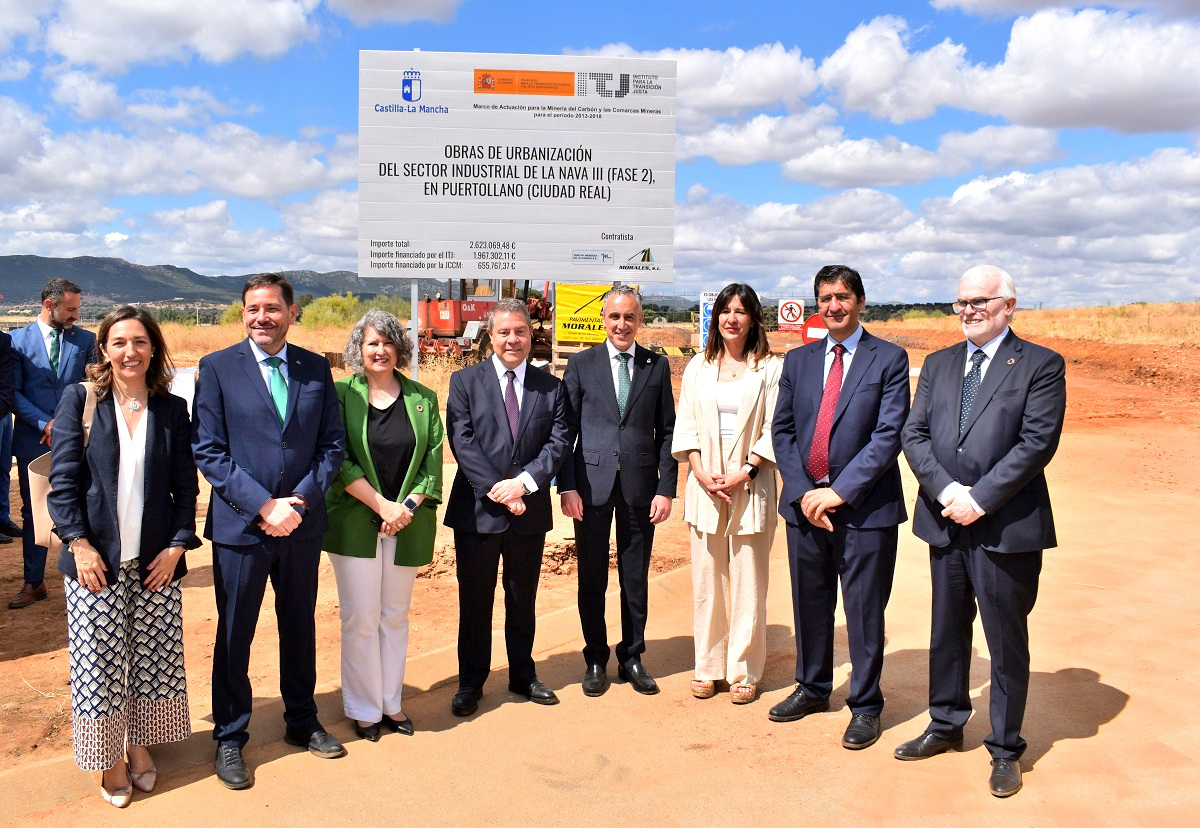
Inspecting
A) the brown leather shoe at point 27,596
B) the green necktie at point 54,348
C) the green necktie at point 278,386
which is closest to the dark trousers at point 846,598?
the green necktie at point 278,386

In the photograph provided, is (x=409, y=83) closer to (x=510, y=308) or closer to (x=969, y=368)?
(x=510, y=308)

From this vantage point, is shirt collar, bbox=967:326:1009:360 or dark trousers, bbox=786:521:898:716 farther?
dark trousers, bbox=786:521:898:716

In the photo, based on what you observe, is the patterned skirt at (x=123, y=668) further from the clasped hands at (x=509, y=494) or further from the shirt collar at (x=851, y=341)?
the shirt collar at (x=851, y=341)

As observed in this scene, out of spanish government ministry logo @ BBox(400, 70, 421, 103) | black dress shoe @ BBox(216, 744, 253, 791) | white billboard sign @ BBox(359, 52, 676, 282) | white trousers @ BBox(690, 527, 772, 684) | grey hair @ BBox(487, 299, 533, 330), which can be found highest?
spanish government ministry logo @ BBox(400, 70, 421, 103)

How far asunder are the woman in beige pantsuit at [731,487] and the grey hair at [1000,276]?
1082mm

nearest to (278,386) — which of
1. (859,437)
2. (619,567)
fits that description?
(619,567)

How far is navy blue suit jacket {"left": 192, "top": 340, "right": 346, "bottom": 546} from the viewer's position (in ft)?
12.5

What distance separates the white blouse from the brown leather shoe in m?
3.26

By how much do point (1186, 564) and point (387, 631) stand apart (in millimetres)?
6067

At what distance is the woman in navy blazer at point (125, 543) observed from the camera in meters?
3.60

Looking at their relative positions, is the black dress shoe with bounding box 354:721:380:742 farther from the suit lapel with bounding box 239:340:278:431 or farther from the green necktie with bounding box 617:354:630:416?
the green necktie with bounding box 617:354:630:416

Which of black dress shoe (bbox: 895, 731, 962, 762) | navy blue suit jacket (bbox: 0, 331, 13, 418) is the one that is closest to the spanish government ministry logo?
navy blue suit jacket (bbox: 0, 331, 13, 418)

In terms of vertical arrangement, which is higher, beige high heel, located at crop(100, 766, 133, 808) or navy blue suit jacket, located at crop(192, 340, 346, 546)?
navy blue suit jacket, located at crop(192, 340, 346, 546)

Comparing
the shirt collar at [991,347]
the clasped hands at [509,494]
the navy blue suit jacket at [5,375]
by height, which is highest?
the shirt collar at [991,347]
